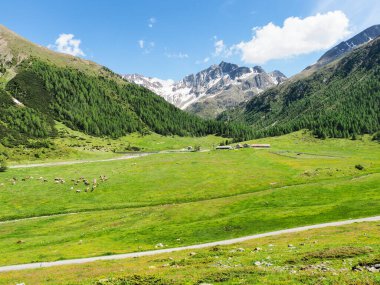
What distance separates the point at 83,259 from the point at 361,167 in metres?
106

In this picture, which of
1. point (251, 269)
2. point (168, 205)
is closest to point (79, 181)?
point (168, 205)

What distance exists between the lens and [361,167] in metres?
122

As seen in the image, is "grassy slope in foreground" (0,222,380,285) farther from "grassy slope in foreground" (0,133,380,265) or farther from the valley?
"grassy slope in foreground" (0,133,380,265)

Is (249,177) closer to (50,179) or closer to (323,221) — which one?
(323,221)

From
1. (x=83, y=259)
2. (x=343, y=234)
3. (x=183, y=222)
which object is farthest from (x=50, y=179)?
(x=343, y=234)

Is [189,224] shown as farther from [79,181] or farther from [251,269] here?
[79,181]

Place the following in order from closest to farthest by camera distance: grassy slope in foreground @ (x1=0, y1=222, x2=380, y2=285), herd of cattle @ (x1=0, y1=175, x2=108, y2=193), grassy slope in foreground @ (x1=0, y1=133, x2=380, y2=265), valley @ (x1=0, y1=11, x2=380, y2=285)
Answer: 1. grassy slope in foreground @ (x1=0, y1=222, x2=380, y2=285)
2. valley @ (x1=0, y1=11, x2=380, y2=285)
3. grassy slope in foreground @ (x1=0, y1=133, x2=380, y2=265)
4. herd of cattle @ (x1=0, y1=175, x2=108, y2=193)

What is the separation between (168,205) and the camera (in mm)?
91875

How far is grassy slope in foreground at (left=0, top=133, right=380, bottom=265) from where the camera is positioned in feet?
202

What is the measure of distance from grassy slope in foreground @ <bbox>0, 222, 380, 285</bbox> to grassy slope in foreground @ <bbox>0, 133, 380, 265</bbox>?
640 inches

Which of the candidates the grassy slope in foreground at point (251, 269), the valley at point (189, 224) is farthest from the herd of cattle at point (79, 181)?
the grassy slope in foreground at point (251, 269)

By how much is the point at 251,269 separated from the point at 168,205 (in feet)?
213

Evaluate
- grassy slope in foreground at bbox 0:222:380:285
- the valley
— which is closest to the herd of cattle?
the valley

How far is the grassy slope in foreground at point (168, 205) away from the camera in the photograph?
202 feet
